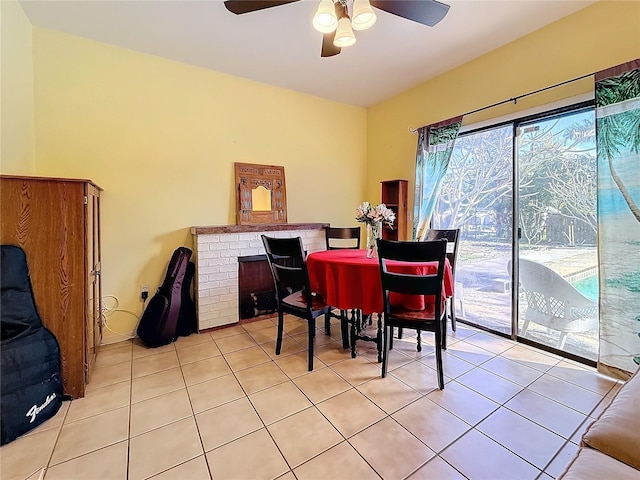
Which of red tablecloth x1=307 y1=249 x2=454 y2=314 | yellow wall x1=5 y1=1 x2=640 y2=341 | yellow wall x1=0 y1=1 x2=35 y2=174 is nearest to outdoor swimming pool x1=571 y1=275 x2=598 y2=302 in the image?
red tablecloth x1=307 y1=249 x2=454 y2=314

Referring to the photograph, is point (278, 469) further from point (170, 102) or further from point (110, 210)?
point (170, 102)

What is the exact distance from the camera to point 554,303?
8.33 feet

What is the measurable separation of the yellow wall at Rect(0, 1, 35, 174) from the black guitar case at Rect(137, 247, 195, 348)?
131 cm

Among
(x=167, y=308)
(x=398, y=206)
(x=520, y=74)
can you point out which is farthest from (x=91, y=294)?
(x=520, y=74)

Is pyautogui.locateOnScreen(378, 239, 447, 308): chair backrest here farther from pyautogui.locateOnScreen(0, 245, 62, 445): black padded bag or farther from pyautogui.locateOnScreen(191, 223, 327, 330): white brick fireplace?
pyautogui.locateOnScreen(0, 245, 62, 445): black padded bag

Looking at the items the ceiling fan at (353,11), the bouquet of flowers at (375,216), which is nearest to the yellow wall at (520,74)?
the ceiling fan at (353,11)

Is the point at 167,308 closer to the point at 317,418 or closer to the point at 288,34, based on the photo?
the point at 317,418

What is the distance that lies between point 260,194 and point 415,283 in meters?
2.22

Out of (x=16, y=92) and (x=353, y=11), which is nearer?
(x=353, y=11)

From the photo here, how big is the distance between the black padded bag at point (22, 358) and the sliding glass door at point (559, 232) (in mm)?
3571

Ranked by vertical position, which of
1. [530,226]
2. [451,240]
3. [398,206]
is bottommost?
[451,240]

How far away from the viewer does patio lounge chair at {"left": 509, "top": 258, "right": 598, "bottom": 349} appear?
2.38 meters

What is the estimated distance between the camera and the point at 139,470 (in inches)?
53.9

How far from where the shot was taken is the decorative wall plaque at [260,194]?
3369mm
